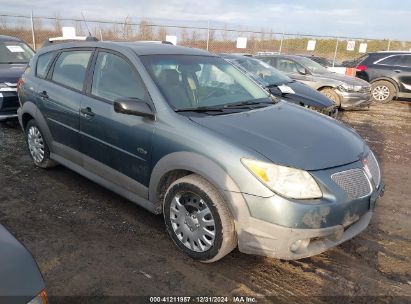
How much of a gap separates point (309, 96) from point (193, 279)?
542 centimetres

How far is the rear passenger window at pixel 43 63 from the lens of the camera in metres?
4.61

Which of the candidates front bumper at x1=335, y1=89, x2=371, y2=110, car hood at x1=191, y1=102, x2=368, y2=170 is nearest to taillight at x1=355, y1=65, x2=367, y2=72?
front bumper at x1=335, y1=89, x2=371, y2=110

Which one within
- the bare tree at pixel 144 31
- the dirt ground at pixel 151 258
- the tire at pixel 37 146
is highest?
the bare tree at pixel 144 31

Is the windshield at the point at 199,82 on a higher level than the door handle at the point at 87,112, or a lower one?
higher

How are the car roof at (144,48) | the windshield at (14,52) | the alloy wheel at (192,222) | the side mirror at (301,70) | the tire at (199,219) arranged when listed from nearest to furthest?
the tire at (199,219)
the alloy wheel at (192,222)
the car roof at (144,48)
the windshield at (14,52)
the side mirror at (301,70)

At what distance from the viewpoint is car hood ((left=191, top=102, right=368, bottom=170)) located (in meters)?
2.76

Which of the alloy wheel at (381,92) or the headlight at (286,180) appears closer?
the headlight at (286,180)

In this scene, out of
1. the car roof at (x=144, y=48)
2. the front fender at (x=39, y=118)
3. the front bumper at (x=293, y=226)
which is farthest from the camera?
the front fender at (x=39, y=118)

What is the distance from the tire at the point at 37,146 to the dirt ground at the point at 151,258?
1.06 ft

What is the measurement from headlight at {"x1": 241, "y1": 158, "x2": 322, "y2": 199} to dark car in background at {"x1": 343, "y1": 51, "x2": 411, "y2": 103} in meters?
11.1

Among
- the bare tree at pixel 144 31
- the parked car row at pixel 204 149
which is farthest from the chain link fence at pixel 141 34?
the parked car row at pixel 204 149

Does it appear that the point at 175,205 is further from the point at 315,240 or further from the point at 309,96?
the point at 309,96

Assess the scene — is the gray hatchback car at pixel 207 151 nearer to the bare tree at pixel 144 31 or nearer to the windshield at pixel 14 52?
the windshield at pixel 14 52

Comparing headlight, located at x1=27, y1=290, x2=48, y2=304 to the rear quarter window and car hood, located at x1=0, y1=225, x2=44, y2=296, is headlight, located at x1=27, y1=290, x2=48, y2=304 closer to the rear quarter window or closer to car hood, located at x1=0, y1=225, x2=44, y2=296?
car hood, located at x1=0, y1=225, x2=44, y2=296
